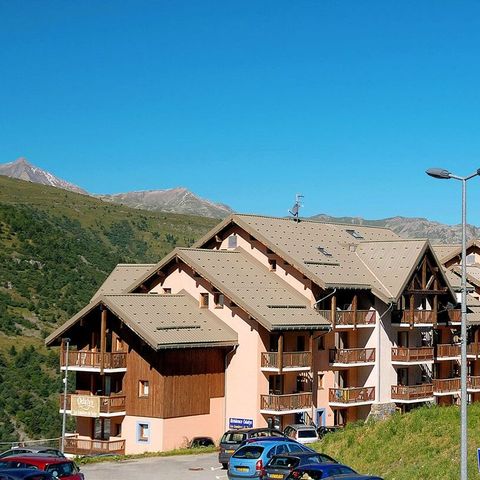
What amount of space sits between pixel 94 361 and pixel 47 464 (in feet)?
64.5

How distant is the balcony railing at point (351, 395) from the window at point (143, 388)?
37.6ft

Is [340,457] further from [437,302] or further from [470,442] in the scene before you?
[437,302]

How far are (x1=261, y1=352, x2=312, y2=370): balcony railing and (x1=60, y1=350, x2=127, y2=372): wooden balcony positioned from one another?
755 centimetres

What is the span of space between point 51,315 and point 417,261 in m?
53.1

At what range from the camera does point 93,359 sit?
5144 cm

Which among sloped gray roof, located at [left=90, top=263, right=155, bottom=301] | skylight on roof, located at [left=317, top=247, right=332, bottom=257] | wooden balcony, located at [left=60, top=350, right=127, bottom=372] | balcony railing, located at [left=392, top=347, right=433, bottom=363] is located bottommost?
wooden balcony, located at [left=60, top=350, right=127, bottom=372]

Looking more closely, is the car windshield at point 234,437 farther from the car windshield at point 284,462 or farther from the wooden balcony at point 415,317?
the wooden balcony at point 415,317

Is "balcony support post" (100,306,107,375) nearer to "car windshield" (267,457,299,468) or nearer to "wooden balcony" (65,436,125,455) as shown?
"wooden balcony" (65,436,125,455)

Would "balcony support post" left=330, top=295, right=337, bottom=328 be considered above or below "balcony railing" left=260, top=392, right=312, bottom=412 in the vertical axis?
above

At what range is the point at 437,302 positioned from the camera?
62.2 meters

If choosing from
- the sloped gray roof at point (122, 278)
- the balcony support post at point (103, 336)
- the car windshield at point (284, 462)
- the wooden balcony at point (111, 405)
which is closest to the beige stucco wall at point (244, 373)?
the wooden balcony at point (111, 405)

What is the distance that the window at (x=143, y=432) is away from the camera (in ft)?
166

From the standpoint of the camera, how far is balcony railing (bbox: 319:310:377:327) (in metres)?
55.4

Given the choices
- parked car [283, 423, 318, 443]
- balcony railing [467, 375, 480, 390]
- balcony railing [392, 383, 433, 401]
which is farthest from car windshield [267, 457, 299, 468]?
balcony railing [467, 375, 480, 390]
